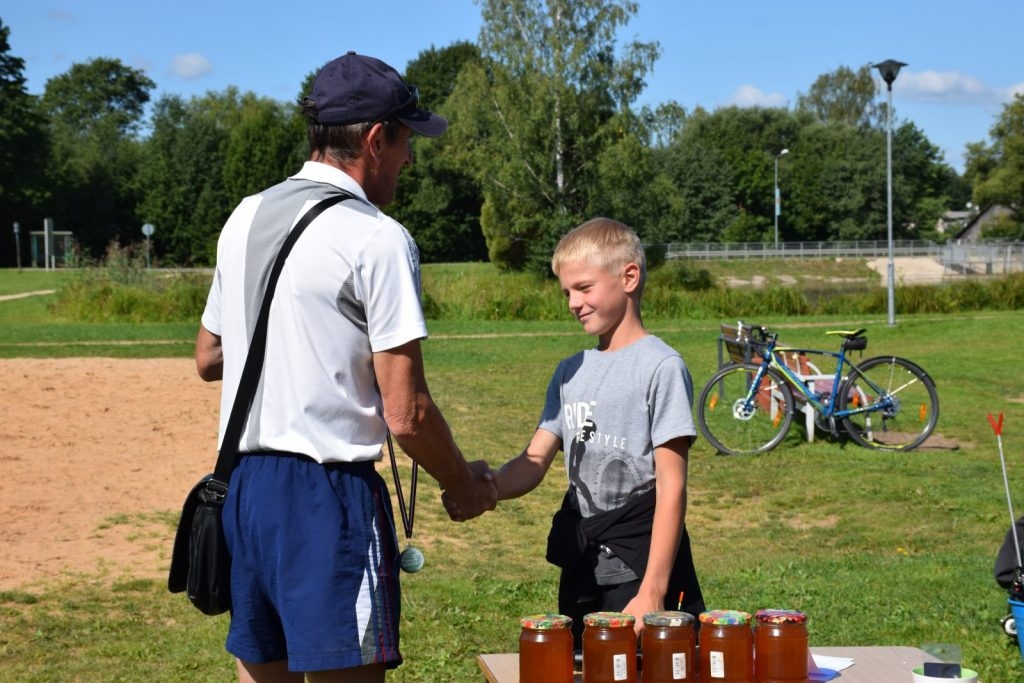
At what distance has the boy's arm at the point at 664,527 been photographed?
9.55 ft

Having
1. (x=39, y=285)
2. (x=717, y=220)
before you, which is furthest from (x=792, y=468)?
(x=717, y=220)

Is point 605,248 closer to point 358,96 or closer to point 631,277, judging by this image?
point 631,277

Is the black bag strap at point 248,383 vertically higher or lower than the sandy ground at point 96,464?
higher

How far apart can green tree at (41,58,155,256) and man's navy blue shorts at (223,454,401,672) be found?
60617 millimetres

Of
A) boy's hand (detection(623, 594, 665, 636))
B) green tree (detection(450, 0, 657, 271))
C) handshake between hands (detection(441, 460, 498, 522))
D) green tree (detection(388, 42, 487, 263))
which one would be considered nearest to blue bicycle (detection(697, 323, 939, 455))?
handshake between hands (detection(441, 460, 498, 522))

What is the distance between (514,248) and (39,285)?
19.1 m

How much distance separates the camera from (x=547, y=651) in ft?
8.94

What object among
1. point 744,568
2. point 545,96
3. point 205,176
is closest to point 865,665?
point 744,568

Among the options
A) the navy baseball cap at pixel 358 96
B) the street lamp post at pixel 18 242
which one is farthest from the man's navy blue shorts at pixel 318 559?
the street lamp post at pixel 18 242

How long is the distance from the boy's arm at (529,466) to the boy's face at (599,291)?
0.38 metres

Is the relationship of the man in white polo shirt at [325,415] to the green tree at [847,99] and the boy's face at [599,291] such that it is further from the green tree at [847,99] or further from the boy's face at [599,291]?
the green tree at [847,99]

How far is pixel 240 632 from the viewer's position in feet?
8.84

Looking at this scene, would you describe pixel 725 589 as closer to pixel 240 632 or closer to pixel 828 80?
pixel 240 632

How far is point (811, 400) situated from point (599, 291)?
822 cm
